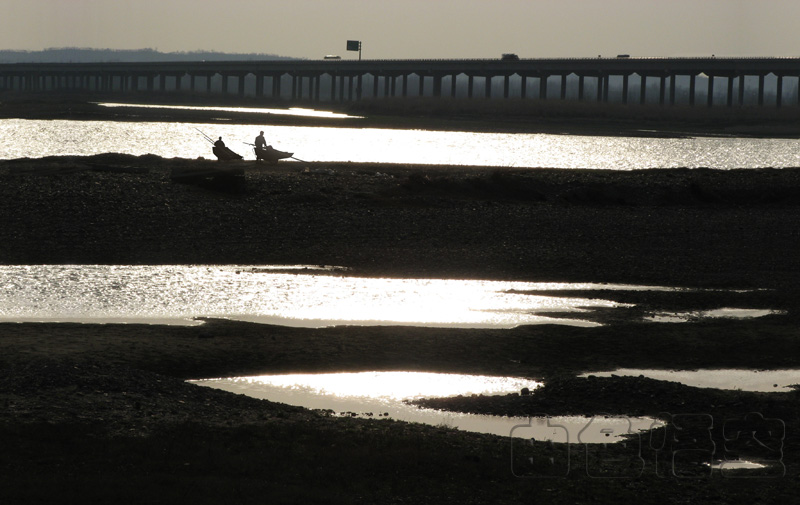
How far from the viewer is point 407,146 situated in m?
78.7

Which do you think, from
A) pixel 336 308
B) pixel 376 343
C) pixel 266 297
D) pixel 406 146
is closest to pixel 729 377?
pixel 376 343

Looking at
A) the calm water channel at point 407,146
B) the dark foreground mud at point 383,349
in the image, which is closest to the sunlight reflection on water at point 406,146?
the calm water channel at point 407,146

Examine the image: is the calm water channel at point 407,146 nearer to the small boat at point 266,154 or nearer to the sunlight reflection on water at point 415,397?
the small boat at point 266,154

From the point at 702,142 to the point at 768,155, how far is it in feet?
58.4

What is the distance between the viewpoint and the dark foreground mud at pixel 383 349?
1100 cm

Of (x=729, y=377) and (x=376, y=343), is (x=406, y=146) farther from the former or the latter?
(x=729, y=377)

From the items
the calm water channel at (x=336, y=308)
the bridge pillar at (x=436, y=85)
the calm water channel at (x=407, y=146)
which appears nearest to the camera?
the calm water channel at (x=336, y=308)

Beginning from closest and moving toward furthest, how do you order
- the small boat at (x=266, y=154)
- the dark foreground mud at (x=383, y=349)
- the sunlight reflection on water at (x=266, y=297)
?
the dark foreground mud at (x=383, y=349)
the sunlight reflection on water at (x=266, y=297)
the small boat at (x=266, y=154)

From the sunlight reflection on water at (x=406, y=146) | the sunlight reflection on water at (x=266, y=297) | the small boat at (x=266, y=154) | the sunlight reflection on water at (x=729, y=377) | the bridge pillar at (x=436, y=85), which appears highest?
the bridge pillar at (x=436, y=85)

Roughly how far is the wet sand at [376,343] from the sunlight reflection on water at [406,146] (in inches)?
929

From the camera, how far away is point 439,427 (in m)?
13.2

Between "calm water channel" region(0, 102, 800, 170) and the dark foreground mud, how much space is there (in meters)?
24.7

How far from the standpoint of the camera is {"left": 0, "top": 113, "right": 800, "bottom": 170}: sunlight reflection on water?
64625 mm

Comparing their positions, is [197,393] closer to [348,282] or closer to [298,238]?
[348,282]
